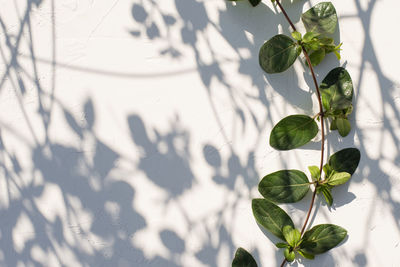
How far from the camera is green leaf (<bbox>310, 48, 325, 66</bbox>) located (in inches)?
67.7

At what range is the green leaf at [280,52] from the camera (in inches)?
67.8

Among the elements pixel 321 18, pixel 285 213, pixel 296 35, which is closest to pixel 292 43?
pixel 296 35

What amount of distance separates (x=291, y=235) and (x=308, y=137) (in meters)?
0.35

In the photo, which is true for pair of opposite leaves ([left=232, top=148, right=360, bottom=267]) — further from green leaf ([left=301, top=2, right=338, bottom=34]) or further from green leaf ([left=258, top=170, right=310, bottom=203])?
green leaf ([left=301, top=2, right=338, bottom=34])

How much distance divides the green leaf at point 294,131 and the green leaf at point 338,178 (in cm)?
15

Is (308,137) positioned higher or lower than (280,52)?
lower

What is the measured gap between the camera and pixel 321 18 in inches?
68.5

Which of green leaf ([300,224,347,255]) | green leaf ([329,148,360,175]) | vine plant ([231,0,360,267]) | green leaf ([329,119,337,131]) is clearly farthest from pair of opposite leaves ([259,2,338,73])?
green leaf ([300,224,347,255])

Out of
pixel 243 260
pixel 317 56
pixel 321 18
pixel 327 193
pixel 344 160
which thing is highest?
pixel 321 18

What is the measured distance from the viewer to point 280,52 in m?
1.72

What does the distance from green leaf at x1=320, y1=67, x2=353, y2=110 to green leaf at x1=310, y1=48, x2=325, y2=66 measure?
0.06 m

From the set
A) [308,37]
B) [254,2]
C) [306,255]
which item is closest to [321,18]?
[308,37]

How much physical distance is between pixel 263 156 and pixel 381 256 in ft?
1.82

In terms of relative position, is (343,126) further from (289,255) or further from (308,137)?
(289,255)
